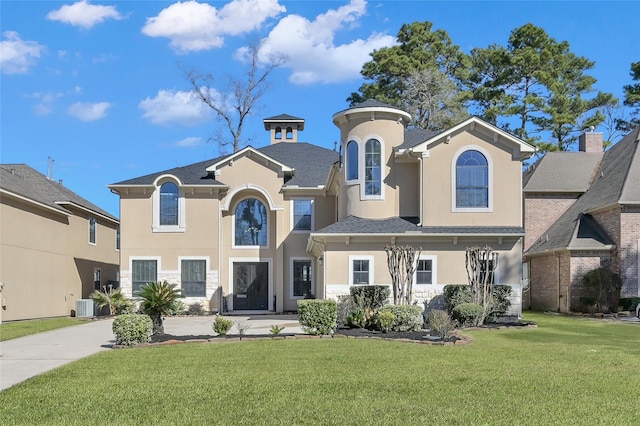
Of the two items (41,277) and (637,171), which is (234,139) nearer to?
(41,277)

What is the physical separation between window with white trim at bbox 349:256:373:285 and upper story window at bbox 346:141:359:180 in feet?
10.1

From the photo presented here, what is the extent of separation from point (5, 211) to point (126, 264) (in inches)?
194

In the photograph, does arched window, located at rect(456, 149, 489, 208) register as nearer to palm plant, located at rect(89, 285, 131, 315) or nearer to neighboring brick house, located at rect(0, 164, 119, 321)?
palm plant, located at rect(89, 285, 131, 315)

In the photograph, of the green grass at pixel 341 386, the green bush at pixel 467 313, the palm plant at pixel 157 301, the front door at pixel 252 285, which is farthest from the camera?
the front door at pixel 252 285

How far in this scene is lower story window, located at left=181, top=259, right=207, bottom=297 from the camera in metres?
24.9

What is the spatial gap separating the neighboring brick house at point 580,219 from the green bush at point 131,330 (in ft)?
55.4

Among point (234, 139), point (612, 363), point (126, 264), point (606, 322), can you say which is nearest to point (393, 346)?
point (612, 363)

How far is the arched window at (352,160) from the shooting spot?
21606 millimetres

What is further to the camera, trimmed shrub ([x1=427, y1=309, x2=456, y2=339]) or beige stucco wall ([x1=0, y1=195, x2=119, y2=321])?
beige stucco wall ([x1=0, y1=195, x2=119, y2=321])

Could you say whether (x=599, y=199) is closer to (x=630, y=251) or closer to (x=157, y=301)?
(x=630, y=251)

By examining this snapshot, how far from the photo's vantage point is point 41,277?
24.9 m

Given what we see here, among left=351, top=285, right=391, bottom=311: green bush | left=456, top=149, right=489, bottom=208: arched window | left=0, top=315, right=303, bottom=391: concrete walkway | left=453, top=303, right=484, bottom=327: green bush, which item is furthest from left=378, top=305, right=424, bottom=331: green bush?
left=456, top=149, right=489, bottom=208: arched window

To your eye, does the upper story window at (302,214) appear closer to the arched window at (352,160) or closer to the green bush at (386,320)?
the arched window at (352,160)

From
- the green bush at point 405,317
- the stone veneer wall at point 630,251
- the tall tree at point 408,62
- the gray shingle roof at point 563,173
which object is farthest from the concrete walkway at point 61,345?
the tall tree at point 408,62
